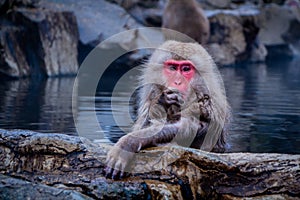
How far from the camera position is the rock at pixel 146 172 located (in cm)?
275

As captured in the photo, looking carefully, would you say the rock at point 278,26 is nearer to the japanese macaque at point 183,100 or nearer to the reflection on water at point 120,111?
the reflection on water at point 120,111

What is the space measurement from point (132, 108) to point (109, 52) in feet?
19.8

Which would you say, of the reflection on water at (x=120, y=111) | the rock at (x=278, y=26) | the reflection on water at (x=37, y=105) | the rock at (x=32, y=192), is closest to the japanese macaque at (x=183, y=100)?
the rock at (x=32, y=192)

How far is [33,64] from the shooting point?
37.5 feet

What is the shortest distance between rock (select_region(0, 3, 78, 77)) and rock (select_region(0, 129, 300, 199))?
25.7ft

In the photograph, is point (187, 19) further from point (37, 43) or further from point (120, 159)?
point (120, 159)

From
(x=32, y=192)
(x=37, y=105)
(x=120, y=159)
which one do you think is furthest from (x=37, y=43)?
(x=32, y=192)

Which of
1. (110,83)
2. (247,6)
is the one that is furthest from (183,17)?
(247,6)

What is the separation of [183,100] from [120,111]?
3.05 metres

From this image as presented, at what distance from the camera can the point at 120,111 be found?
6535mm

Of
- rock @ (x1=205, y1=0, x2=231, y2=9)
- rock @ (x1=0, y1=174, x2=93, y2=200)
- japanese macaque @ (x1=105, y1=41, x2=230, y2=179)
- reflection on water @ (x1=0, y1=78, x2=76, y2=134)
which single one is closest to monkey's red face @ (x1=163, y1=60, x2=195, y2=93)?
japanese macaque @ (x1=105, y1=41, x2=230, y2=179)

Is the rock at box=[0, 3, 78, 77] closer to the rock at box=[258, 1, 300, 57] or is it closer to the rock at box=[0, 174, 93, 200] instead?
the rock at box=[258, 1, 300, 57]

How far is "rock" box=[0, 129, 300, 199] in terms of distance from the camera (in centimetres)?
275

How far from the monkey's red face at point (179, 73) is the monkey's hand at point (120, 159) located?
76 centimetres
